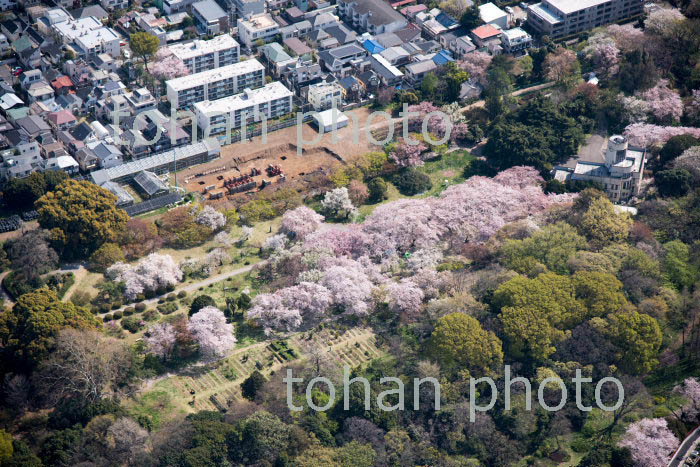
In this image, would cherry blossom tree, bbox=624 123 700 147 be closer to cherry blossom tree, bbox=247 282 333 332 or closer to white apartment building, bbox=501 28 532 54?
white apartment building, bbox=501 28 532 54

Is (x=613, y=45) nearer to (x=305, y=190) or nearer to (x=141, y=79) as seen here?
(x=305, y=190)

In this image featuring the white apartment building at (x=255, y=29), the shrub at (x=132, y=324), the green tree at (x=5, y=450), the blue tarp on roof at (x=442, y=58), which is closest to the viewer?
the green tree at (x=5, y=450)

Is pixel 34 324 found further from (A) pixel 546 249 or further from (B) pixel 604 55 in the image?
(B) pixel 604 55

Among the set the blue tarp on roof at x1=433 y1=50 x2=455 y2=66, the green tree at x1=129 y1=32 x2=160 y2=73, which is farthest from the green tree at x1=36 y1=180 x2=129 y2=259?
the blue tarp on roof at x1=433 y1=50 x2=455 y2=66

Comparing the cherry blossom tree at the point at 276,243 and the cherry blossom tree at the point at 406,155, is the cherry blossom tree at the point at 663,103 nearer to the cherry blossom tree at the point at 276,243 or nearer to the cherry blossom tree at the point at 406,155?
the cherry blossom tree at the point at 406,155

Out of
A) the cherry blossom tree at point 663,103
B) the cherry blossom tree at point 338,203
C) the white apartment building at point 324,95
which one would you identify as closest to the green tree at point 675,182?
the cherry blossom tree at point 663,103

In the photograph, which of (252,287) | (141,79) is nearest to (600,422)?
(252,287)

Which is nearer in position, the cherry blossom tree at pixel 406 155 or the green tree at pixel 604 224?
the green tree at pixel 604 224
